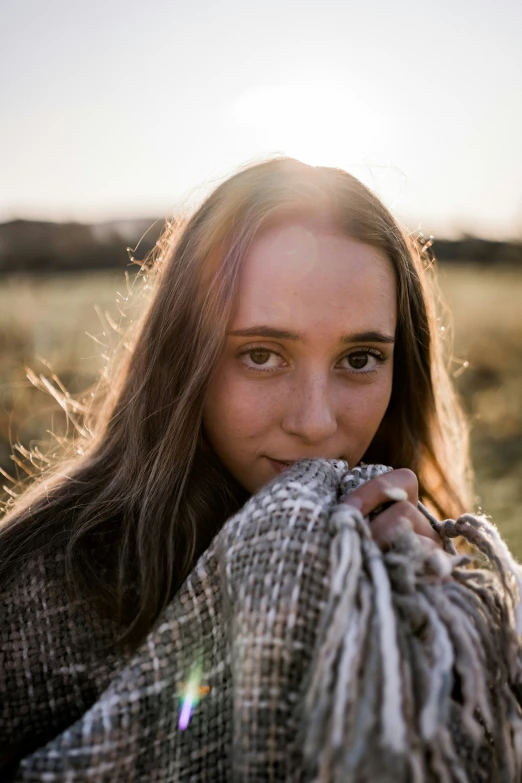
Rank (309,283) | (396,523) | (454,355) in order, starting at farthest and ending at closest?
(454,355)
(309,283)
(396,523)

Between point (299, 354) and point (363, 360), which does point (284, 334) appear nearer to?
point (299, 354)

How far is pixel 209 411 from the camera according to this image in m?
1.98

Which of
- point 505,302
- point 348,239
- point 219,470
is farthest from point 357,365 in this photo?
point 505,302

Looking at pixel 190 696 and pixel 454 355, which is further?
pixel 454 355

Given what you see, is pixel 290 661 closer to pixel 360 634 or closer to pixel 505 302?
pixel 360 634

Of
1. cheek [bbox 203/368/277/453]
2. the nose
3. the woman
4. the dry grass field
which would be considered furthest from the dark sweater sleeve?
the dry grass field

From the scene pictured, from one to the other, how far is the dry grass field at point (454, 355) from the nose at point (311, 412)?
3.39m

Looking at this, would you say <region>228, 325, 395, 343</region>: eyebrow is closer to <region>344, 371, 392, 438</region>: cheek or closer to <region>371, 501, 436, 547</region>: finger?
<region>344, 371, 392, 438</region>: cheek

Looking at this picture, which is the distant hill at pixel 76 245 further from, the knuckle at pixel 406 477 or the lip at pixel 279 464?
the knuckle at pixel 406 477

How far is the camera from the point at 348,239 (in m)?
1.97

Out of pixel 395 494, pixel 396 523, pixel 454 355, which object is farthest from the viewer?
pixel 454 355

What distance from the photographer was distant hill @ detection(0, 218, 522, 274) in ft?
39.9

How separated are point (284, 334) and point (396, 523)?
25.3 inches

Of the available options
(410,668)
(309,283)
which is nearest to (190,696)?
(410,668)
